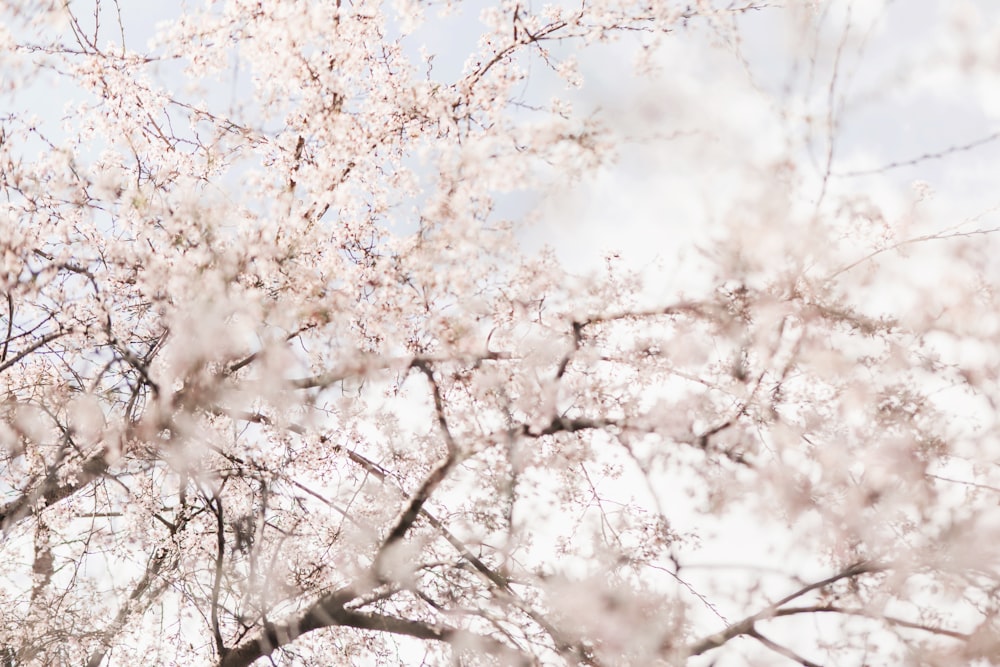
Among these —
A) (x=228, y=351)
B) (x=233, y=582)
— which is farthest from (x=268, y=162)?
(x=233, y=582)

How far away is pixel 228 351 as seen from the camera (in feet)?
11.5

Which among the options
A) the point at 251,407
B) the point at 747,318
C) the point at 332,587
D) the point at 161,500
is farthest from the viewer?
the point at 161,500

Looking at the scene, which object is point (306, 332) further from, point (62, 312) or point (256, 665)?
point (256, 665)

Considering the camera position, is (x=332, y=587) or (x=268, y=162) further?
(x=268, y=162)

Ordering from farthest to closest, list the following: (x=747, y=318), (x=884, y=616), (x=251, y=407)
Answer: (x=251, y=407) → (x=747, y=318) → (x=884, y=616)

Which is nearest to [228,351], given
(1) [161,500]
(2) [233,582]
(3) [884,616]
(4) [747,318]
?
(2) [233,582]

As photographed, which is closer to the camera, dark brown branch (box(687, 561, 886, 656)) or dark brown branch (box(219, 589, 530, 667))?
dark brown branch (box(687, 561, 886, 656))

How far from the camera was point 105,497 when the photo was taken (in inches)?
185

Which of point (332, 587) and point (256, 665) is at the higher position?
point (332, 587)

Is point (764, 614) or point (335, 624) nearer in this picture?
point (764, 614)

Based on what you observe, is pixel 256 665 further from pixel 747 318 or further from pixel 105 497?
pixel 747 318

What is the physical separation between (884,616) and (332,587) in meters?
2.94

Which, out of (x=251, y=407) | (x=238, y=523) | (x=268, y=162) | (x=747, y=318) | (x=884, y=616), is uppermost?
(x=268, y=162)

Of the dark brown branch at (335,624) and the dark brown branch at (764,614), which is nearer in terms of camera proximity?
the dark brown branch at (764,614)
